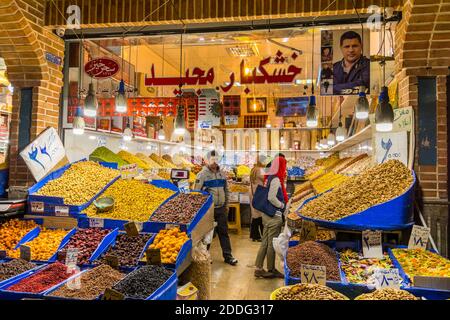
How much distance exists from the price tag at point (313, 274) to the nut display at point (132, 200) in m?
2.04

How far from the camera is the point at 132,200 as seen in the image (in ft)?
15.2

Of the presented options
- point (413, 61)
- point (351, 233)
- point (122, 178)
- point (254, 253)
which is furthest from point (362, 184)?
point (254, 253)

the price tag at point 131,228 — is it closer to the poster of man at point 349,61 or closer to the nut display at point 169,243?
the nut display at point 169,243

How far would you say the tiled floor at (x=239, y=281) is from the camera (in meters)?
4.99

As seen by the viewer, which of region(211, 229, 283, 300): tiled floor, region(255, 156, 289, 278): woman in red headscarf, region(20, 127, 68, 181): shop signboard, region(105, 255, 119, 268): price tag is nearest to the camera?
region(105, 255, 119, 268): price tag

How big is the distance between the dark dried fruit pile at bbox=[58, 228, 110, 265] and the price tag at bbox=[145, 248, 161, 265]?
667 mm

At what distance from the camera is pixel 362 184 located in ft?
12.5

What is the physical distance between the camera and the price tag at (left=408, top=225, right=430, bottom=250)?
144 inches

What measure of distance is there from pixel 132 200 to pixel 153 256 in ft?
4.75

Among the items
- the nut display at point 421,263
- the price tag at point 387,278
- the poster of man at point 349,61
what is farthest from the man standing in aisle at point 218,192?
the price tag at point 387,278

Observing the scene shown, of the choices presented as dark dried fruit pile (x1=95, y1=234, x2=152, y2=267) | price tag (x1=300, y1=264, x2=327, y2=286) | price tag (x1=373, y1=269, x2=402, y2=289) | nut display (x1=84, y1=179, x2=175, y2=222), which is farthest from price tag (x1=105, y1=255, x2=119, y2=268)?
price tag (x1=373, y1=269, x2=402, y2=289)

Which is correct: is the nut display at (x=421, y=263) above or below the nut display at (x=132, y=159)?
below

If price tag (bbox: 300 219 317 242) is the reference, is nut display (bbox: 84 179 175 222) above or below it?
above

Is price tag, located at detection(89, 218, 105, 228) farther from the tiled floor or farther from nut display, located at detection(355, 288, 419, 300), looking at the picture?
nut display, located at detection(355, 288, 419, 300)
